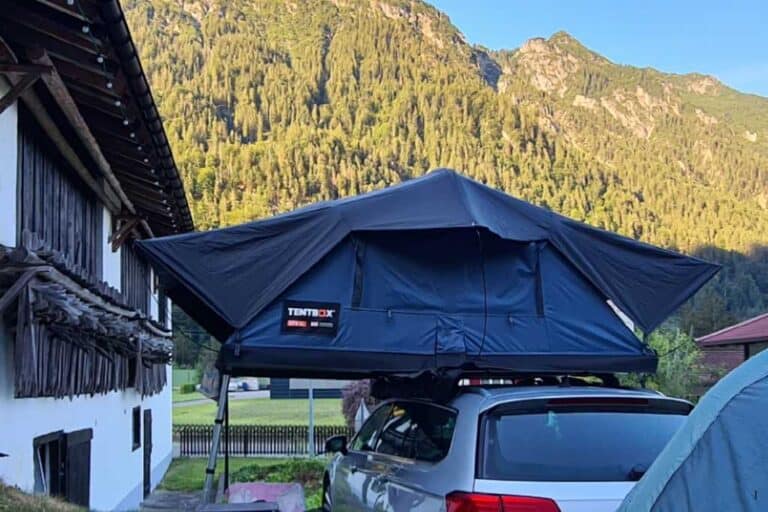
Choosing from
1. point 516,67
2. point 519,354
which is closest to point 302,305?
point 519,354

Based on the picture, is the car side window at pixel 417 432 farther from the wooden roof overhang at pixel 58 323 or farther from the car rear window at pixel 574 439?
the wooden roof overhang at pixel 58 323

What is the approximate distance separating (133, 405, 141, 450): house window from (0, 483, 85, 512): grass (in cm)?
987

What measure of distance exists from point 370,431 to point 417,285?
138 centimetres

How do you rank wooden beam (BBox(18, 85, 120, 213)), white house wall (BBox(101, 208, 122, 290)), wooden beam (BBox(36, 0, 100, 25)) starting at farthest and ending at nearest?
white house wall (BBox(101, 208, 122, 290)) < wooden beam (BBox(18, 85, 120, 213)) < wooden beam (BBox(36, 0, 100, 25))

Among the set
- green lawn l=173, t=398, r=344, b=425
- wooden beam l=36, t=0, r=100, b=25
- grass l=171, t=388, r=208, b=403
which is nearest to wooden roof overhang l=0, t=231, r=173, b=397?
wooden beam l=36, t=0, r=100, b=25

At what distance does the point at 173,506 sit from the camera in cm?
1684

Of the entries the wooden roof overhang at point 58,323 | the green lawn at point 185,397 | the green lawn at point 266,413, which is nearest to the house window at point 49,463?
the wooden roof overhang at point 58,323

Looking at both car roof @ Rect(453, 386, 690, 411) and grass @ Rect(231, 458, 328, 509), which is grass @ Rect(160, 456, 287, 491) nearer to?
grass @ Rect(231, 458, 328, 509)

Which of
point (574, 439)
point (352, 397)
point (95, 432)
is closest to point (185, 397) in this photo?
point (352, 397)

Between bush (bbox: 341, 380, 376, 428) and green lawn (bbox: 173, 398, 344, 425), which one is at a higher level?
bush (bbox: 341, 380, 376, 428)

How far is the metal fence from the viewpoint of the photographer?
30609 mm

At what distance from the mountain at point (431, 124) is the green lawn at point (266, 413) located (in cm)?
1670

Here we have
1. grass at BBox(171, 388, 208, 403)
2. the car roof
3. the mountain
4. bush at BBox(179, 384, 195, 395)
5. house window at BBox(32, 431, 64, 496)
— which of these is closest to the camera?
the car roof

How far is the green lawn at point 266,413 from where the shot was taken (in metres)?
37.6
